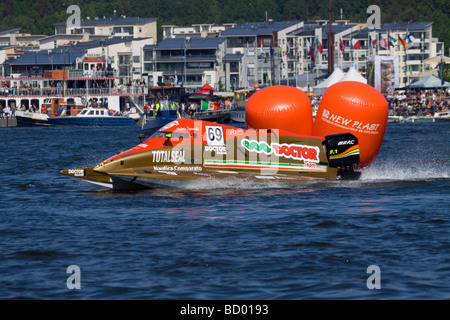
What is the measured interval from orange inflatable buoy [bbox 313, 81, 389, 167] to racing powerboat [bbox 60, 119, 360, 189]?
4.26 feet

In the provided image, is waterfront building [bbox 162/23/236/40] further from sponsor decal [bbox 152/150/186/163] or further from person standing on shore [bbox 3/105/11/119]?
sponsor decal [bbox 152/150/186/163]

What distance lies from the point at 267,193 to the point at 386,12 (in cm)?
16385

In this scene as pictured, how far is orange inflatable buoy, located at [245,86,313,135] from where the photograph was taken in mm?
25344

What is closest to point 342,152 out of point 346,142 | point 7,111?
point 346,142

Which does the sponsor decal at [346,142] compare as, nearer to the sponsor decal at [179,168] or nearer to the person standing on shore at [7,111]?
the sponsor decal at [179,168]

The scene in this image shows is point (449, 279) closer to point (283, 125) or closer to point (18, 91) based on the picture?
point (283, 125)

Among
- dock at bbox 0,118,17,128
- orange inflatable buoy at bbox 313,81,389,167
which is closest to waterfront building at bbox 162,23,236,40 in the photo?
dock at bbox 0,118,17,128

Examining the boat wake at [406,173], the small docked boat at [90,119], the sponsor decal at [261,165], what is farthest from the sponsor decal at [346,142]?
the small docked boat at [90,119]

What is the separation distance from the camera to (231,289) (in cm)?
1271

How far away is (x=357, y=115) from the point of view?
24812 millimetres

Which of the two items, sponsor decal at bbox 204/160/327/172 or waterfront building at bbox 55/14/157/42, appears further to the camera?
waterfront building at bbox 55/14/157/42

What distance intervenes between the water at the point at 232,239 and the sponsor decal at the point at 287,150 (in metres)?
0.79

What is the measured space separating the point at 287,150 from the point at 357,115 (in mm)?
3042

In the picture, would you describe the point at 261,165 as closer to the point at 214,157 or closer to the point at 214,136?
the point at 214,157
